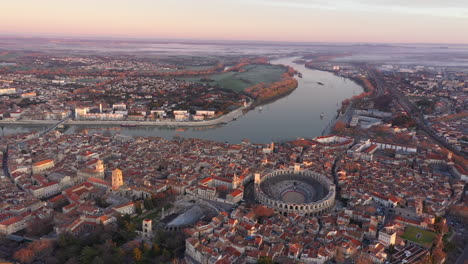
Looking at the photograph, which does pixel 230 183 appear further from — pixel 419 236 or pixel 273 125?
pixel 273 125

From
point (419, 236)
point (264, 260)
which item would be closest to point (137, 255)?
point (264, 260)

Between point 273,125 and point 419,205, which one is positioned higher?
point 419,205

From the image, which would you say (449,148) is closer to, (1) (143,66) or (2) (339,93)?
(2) (339,93)

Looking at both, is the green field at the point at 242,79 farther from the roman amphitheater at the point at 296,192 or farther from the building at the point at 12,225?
the building at the point at 12,225

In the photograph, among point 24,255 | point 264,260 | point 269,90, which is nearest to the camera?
point 264,260

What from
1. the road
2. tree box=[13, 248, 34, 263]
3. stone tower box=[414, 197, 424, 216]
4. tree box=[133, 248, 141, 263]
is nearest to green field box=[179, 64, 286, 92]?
the road

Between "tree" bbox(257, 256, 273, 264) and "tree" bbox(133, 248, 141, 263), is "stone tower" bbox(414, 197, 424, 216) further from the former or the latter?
"tree" bbox(133, 248, 141, 263)

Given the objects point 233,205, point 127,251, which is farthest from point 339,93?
point 127,251
